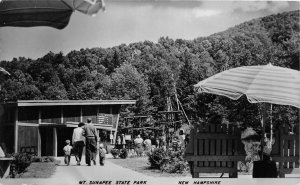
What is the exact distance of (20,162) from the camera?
36.7 ft

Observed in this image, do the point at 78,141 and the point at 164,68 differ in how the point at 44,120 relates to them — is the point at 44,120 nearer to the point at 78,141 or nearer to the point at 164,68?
the point at 78,141

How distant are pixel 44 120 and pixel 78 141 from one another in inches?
23.4

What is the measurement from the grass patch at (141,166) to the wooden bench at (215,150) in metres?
0.30

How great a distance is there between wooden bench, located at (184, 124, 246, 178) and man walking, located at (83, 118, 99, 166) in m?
1.39

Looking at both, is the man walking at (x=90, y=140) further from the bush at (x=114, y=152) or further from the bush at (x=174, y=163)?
the bush at (x=174, y=163)

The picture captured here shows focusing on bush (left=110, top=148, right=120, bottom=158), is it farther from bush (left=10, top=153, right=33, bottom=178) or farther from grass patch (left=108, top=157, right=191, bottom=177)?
bush (left=10, top=153, right=33, bottom=178)

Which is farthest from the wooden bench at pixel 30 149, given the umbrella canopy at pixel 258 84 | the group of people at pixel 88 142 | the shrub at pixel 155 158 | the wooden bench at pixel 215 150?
the umbrella canopy at pixel 258 84

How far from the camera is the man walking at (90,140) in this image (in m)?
11.3

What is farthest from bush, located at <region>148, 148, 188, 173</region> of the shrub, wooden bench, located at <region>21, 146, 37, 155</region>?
wooden bench, located at <region>21, 146, 37, 155</region>

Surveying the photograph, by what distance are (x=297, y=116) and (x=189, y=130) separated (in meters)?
1.73

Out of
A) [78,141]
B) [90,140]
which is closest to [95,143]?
[90,140]

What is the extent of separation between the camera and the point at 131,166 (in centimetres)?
1141

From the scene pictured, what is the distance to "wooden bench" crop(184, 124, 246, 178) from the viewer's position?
11.5 m

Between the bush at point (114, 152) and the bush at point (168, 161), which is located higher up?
the bush at point (114, 152)
